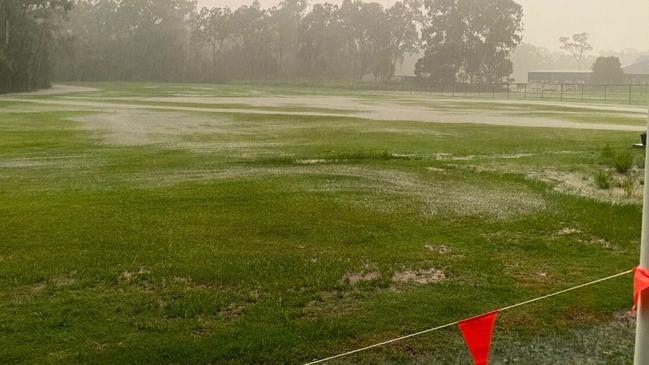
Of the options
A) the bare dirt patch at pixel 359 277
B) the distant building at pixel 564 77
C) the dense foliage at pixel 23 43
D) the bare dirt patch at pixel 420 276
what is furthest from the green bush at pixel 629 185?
the distant building at pixel 564 77

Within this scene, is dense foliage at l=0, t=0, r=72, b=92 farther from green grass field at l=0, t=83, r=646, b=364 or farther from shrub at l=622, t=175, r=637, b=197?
shrub at l=622, t=175, r=637, b=197

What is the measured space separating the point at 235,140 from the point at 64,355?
16443 millimetres

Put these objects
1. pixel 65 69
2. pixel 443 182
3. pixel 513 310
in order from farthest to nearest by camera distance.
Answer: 1. pixel 65 69
2. pixel 443 182
3. pixel 513 310

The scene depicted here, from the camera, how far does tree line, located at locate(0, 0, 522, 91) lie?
98188 millimetres

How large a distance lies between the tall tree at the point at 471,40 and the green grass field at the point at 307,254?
81.8 metres

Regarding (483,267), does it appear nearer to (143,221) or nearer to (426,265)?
Result: (426,265)

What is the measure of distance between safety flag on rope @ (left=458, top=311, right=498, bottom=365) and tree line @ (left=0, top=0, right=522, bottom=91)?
9172 cm

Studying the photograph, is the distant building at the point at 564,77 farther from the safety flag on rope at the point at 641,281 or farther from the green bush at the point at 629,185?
the safety flag on rope at the point at 641,281

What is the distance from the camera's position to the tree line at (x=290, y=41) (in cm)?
9819

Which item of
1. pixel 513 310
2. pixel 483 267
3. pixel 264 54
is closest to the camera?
pixel 513 310

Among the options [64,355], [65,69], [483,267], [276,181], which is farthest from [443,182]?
[65,69]

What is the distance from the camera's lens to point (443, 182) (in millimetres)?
13211

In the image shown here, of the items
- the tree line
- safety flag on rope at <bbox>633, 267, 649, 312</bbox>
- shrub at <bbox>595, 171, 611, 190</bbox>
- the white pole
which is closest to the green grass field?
shrub at <bbox>595, 171, 611, 190</bbox>

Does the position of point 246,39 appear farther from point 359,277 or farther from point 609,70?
point 359,277
